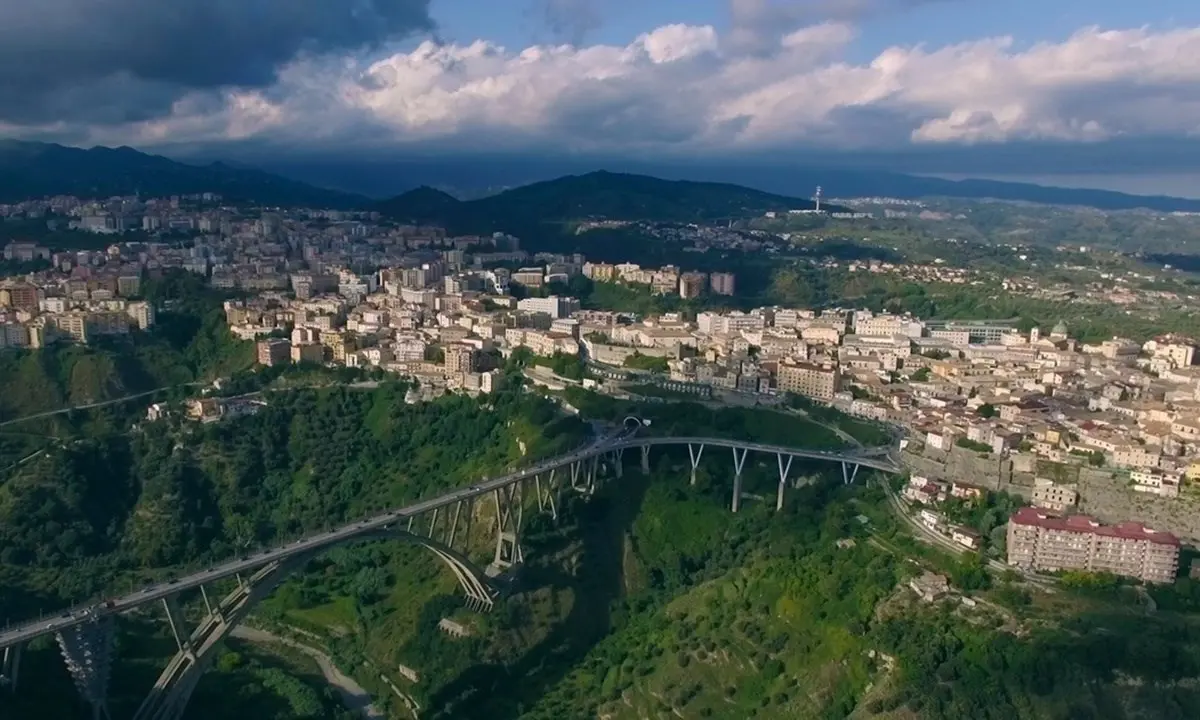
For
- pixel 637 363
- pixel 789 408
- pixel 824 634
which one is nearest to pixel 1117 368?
pixel 789 408

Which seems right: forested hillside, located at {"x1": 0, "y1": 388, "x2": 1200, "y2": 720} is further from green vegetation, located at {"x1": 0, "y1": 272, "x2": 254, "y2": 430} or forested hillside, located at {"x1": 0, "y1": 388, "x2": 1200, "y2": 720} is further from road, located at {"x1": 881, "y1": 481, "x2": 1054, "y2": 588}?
green vegetation, located at {"x1": 0, "y1": 272, "x2": 254, "y2": 430}

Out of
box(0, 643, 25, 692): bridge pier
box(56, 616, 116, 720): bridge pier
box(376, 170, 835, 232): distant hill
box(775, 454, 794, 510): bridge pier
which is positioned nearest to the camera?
box(0, 643, 25, 692): bridge pier

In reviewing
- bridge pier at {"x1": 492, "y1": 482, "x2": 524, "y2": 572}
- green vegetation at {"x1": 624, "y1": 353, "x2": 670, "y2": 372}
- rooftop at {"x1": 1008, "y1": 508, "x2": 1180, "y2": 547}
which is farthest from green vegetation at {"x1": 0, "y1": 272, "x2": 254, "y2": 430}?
rooftop at {"x1": 1008, "y1": 508, "x2": 1180, "y2": 547}

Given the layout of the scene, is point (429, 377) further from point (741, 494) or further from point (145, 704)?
point (145, 704)

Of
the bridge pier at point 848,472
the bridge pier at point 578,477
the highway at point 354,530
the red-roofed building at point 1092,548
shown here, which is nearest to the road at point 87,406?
the highway at point 354,530

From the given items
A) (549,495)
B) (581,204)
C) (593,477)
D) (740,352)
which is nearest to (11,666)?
(549,495)

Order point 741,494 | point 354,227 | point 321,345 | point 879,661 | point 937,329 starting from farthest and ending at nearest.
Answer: point 354,227, point 937,329, point 321,345, point 741,494, point 879,661
